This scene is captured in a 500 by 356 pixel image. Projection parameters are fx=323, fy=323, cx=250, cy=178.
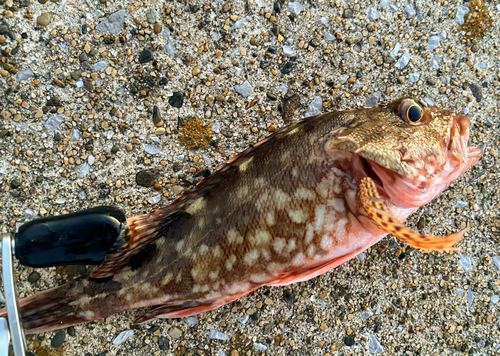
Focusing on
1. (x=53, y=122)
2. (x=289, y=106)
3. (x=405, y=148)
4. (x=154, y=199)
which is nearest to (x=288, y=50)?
(x=289, y=106)

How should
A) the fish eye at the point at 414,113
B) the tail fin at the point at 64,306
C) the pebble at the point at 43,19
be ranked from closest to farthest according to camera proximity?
1. the fish eye at the point at 414,113
2. the tail fin at the point at 64,306
3. the pebble at the point at 43,19

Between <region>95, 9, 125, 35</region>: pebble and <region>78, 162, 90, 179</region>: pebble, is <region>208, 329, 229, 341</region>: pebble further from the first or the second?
<region>95, 9, 125, 35</region>: pebble

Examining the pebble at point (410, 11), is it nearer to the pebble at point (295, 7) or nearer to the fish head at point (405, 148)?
the pebble at point (295, 7)

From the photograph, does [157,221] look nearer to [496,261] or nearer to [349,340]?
[349,340]

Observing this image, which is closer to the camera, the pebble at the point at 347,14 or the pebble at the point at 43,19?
the pebble at the point at 43,19

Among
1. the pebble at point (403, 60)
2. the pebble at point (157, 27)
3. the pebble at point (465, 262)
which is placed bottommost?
the pebble at point (465, 262)

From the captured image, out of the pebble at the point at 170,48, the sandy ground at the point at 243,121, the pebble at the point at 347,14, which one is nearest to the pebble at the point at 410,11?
the sandy ground at the point at 243,121
